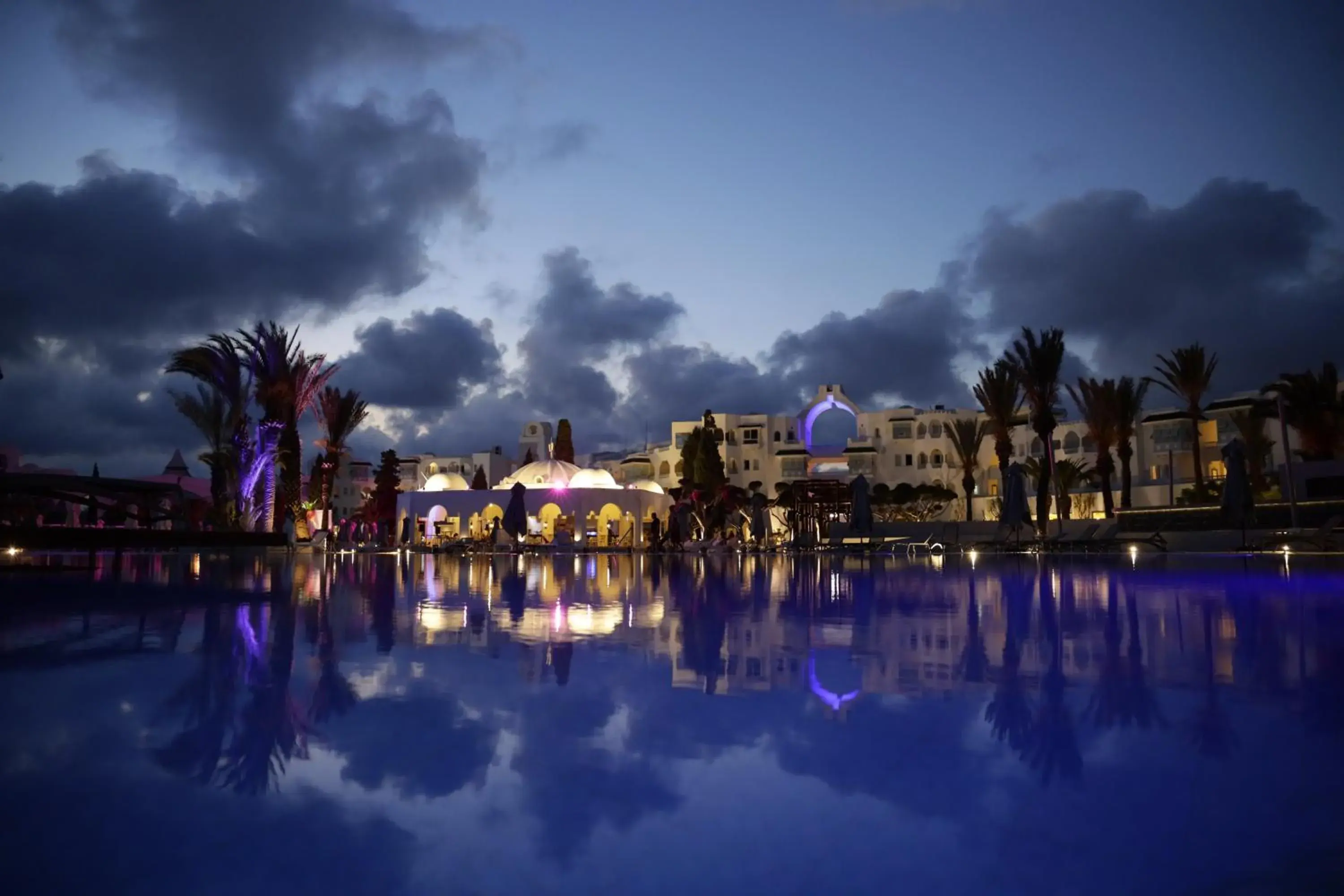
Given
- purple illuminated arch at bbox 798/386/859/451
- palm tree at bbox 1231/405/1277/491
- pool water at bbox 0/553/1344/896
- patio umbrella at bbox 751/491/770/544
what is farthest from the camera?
purple illuminated arch at bbox 798/386/859/451

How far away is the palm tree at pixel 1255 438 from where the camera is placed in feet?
118

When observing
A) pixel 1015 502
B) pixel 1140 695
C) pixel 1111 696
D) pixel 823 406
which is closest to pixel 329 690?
pixel 1111 696

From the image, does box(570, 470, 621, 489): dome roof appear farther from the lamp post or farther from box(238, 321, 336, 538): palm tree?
the lamp post

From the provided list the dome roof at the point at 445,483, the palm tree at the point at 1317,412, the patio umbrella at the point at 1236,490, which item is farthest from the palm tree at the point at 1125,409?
the dome roof at the point at 445,483

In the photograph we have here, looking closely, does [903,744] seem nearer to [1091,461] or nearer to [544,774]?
[544,774]

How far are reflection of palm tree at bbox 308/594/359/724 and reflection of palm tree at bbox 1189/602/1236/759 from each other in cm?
278

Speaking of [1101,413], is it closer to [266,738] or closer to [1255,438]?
[1255,438]

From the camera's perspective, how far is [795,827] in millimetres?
1993

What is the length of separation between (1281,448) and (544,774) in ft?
176

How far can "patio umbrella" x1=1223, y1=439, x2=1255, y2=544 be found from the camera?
62.2 ft

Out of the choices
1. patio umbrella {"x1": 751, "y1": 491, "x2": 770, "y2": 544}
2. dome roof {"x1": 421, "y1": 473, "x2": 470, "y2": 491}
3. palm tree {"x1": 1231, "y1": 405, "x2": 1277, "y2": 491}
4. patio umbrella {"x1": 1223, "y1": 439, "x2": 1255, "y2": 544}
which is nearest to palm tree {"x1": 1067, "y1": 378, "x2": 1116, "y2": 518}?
palm tree {"x1": 1231, "y1": 405, "x2": 1277, "y2": 491}

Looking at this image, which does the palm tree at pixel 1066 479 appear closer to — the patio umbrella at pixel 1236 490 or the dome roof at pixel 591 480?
the dome roof at pixel 591 480

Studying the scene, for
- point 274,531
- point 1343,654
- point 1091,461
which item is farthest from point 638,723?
point 1091,461

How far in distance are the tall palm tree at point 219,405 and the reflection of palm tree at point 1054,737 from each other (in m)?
35.2
